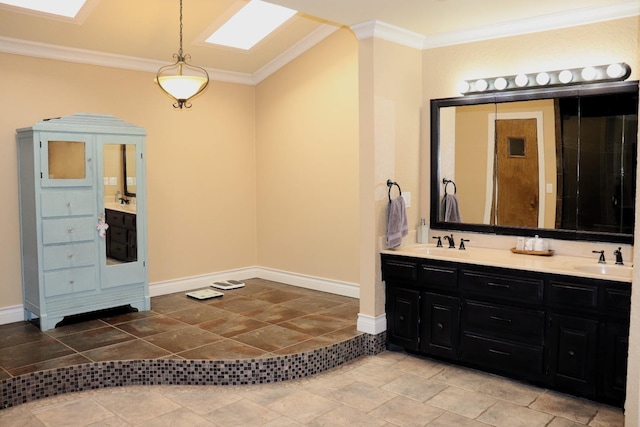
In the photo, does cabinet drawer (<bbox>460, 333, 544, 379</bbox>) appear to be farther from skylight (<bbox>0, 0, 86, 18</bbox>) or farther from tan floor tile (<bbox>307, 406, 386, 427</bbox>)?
skylight (<bbox>0, 0, 86, 18</bbox>)

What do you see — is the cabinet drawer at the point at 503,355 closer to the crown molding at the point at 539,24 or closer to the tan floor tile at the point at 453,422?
the tan floor tile at the point at 453,422

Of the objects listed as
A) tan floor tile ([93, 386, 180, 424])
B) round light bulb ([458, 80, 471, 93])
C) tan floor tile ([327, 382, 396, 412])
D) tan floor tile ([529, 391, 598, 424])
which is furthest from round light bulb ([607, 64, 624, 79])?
tan floor tile ([93, 386, 180, 424])

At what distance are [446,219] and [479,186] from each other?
1.34ft

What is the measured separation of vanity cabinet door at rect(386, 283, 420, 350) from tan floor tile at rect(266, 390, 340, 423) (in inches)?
39.9

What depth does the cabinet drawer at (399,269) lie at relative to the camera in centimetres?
426

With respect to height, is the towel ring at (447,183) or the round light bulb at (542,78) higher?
the round light bulb at (542,78)

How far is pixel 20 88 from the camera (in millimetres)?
4746

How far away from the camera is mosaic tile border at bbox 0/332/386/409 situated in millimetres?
3656

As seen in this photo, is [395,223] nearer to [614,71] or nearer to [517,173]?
[517,173]

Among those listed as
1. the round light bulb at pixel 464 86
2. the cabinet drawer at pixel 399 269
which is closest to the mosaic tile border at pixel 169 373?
the cabinet drawer at pixel 399 269

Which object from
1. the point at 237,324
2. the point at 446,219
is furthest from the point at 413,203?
the point at 237,324

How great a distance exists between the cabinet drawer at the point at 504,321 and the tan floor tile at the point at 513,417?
1.60ft

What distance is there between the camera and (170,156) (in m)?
5.73

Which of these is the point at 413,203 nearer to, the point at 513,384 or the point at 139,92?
the point at 513,384
